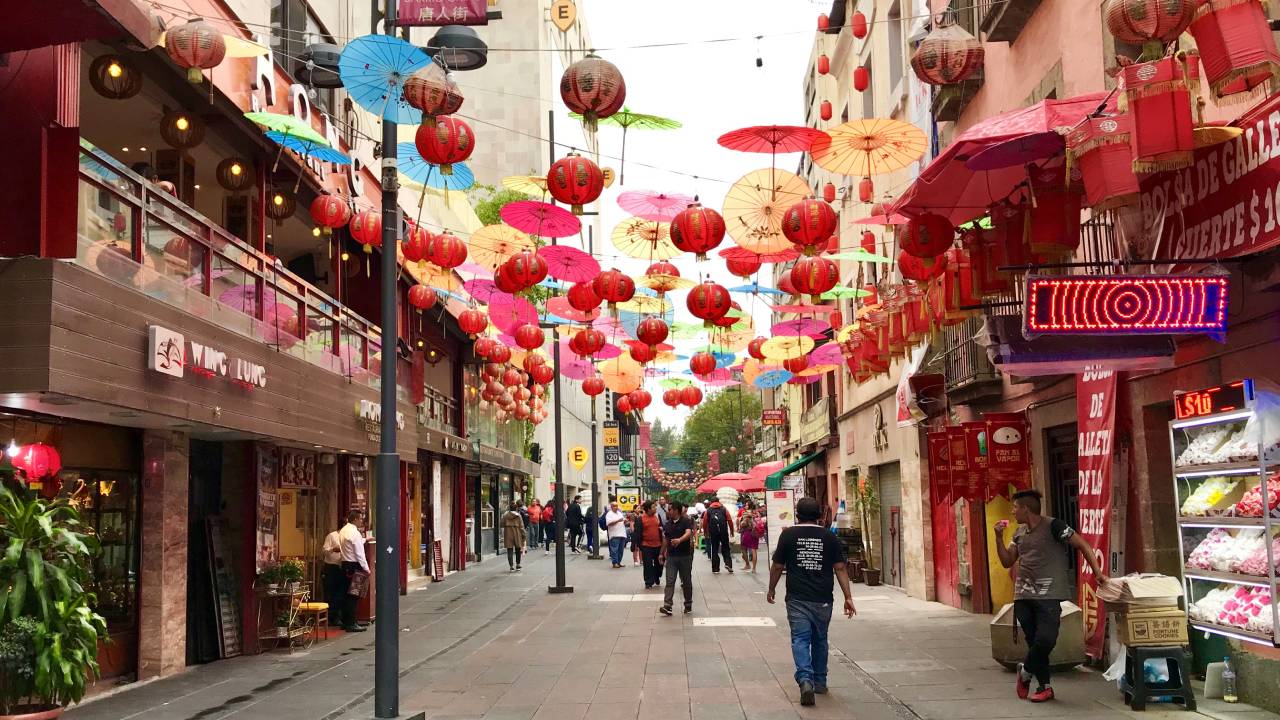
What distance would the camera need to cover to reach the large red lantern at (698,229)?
1431 cm

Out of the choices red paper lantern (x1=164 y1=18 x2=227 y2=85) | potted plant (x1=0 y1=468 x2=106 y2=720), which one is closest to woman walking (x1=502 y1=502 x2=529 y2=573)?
red paper lantern (x1=164 y1=18 x2=227 y2=85)

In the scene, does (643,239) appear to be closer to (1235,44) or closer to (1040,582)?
(1040,582)

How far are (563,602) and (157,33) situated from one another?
1500cm

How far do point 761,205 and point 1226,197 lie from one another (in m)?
7.70

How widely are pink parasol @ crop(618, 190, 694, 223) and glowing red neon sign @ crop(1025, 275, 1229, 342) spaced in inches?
329

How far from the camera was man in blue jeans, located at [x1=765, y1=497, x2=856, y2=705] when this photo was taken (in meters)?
10.6

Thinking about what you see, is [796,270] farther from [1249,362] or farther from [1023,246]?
[1249,362]

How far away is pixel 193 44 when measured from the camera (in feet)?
32.9

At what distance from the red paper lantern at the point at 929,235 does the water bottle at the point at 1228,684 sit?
4.88 meters

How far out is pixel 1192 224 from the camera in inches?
356

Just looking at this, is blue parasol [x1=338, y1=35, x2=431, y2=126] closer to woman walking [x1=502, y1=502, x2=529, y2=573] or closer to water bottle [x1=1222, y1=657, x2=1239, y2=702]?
water bottle [x1=1222, y1=657, x2=1239, y2=702]

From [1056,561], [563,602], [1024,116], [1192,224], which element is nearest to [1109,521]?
[1056,561]

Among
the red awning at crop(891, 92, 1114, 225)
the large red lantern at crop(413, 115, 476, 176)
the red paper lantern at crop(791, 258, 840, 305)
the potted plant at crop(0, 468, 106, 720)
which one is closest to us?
the potted plant at crop(0, 468, 106, 720)

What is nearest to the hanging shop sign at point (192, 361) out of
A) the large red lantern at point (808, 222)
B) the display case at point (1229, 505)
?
the large red lantern at point (808, 222)
